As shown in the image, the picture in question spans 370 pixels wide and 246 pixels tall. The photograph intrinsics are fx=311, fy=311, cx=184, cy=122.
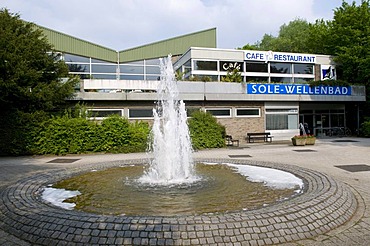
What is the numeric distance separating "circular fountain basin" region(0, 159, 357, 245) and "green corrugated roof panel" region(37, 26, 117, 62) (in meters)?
27.4

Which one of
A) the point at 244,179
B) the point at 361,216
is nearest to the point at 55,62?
the point at 244,179

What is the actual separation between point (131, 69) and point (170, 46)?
5.19 m

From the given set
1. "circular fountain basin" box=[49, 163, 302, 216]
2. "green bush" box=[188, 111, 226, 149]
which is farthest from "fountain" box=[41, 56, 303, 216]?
"green bush" box=[188, 111, 226, 149]

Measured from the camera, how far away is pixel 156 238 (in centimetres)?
424

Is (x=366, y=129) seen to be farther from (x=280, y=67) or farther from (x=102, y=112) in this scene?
(x=102, y=112)

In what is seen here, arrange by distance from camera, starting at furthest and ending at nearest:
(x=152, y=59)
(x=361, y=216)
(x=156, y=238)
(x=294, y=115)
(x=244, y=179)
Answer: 1. (x=152, y=59)
2. (x=294, y=115)
3. (x=244, y=179)
4. (x=361, y=216)
5. (x=156, y=238)

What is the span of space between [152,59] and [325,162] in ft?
83.1

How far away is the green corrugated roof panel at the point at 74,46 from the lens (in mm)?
29781

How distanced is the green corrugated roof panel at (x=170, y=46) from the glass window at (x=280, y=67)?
398 inches

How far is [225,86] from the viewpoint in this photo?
22688mm

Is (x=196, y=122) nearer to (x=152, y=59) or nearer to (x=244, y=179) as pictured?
(x=244, y=179)

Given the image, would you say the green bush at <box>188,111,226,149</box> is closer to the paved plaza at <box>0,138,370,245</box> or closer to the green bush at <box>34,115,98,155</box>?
the green bush at <box>34,115,98,155</box>

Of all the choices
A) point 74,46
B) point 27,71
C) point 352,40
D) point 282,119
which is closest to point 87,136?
point 27,71

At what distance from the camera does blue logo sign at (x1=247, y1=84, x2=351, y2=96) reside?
23500 mm
